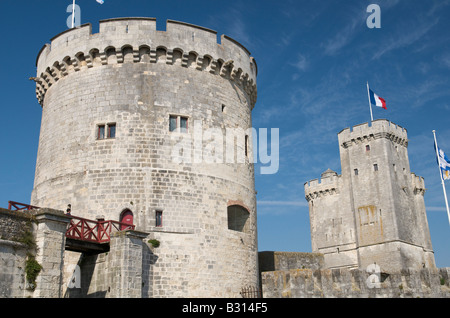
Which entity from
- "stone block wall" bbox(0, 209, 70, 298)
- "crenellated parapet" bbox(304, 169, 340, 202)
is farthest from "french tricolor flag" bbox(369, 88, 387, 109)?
"stone block wall" bbox(0, 209, 70, 298)

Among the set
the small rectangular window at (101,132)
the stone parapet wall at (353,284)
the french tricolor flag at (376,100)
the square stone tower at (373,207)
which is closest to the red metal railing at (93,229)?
the small rectangular window at (101,132)

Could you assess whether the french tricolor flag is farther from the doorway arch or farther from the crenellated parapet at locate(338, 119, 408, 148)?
the doorway arch

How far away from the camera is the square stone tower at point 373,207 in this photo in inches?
1572

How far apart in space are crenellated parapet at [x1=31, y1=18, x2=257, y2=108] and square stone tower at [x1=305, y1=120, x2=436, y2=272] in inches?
990

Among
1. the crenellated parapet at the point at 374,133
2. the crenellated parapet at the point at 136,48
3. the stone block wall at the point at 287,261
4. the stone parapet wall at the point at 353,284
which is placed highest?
the crenellated parapet at the point at 374,133

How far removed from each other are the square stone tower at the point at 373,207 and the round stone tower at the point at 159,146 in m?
23.6

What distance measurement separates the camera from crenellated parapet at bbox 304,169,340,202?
44812mm

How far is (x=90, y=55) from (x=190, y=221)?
24.2 feet

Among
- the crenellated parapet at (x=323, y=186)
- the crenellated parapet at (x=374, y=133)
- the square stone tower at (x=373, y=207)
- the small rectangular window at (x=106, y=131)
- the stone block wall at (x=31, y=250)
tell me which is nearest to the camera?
the stone block wall at (x=31, y=250)

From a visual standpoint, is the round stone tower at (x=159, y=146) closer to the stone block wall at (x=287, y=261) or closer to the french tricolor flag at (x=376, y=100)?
the stone block wall at (x=287, y=261)

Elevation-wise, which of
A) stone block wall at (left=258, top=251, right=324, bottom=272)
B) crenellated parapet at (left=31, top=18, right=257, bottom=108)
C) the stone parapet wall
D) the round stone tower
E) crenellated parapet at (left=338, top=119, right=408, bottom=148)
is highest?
crenellated parapet at (left=338, top=119, right=408, bottom=148)

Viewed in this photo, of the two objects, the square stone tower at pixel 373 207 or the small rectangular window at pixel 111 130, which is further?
the square stone tower at pixel 373 207
